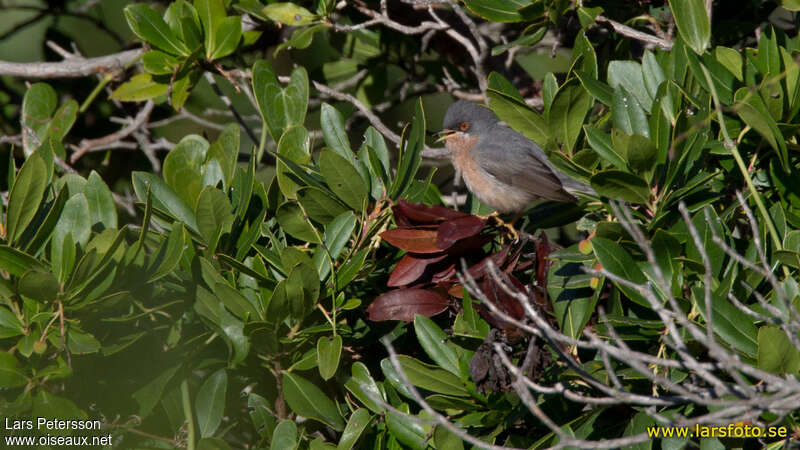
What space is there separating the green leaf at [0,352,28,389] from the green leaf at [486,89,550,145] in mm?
1840

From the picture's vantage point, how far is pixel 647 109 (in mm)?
2803

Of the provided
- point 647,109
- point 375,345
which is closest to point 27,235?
point 375,345

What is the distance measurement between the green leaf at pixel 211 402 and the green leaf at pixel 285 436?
7.7 inches

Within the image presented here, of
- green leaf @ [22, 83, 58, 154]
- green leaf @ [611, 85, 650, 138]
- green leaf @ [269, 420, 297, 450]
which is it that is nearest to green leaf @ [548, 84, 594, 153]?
green leaf @ [611, 85, 650, 138]

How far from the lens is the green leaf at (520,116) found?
285 centimetres

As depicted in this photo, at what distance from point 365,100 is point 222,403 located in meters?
2.63

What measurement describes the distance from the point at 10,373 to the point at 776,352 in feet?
7.33

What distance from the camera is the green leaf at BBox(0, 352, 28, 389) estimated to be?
7.79 ft

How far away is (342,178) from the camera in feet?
8.88

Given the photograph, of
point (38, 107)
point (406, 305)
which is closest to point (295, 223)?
point (406, 305)

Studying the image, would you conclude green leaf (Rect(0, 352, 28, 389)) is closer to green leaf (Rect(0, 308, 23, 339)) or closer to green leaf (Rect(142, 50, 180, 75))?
green leaf (Rect(0, 308, 23, 339))

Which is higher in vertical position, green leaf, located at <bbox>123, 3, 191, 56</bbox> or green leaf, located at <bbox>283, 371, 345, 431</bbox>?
green leaf, located at <bbox>123, 3, 191, 56</bbox>

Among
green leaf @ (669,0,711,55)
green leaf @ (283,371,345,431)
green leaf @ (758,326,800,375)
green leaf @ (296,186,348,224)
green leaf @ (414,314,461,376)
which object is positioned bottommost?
green leaf @ (283,371,345,431)

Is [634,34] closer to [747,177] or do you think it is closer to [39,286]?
[747,177]
